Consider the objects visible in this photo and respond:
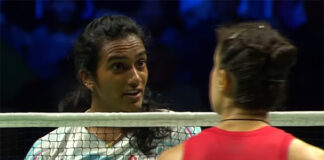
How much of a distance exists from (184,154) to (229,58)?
0.27m

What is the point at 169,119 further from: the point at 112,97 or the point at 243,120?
the point at 243,120

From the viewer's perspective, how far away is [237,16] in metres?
5.32

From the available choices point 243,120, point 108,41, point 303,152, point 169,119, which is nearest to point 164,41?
point 108,41

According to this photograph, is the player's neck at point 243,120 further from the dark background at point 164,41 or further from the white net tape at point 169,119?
the dark background at point 164,41

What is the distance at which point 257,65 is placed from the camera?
182 cm

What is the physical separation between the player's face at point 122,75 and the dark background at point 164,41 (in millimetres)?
2606

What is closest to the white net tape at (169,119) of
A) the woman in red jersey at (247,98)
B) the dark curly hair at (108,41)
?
the dark curly hair at (108,41)

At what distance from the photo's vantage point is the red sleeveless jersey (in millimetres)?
1799

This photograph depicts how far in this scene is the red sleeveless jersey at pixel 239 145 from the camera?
5.90ft

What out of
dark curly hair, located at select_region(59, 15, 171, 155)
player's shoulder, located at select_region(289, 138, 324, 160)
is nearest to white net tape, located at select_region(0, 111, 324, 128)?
dark curly hair, located at select_region(59, 15, 171, 155)

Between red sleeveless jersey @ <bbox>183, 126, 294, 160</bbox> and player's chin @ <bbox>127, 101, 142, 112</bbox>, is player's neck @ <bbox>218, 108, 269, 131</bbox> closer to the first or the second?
red sleeveless jersey @ <bbox>183, 126, 294, 160</bbox>

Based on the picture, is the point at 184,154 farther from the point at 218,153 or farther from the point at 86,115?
the point at 86,115

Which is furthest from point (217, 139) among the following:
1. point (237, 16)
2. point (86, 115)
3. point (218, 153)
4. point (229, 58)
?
point (237, 16)

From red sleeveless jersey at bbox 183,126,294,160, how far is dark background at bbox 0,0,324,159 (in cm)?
A: 342
